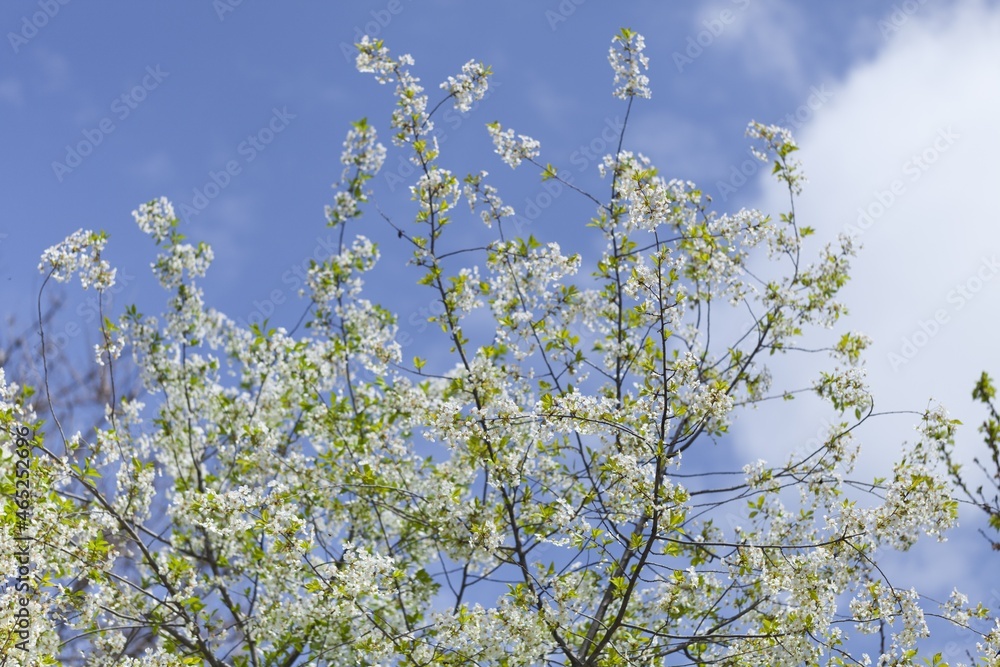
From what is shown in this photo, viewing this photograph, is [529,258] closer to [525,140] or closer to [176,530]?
[525,140]

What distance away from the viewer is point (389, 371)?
7.69 meters

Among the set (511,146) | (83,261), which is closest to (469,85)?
(511,146)

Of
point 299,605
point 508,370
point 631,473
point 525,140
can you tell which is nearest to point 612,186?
point 525,140

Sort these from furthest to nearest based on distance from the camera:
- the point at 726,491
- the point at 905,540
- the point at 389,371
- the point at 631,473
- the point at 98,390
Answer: the point at 98,390 < the point at 389,371 < the point at 726,491 < the point at 905,540 < the point at 631,473

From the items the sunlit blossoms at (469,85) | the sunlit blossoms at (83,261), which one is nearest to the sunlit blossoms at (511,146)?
the sunlit blossoms at (469,85)

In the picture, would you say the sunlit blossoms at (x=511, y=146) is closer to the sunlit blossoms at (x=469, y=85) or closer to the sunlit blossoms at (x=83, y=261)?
the sunlit blossoms at (x=469, y=85)

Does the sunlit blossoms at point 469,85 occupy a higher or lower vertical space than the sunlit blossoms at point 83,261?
higher

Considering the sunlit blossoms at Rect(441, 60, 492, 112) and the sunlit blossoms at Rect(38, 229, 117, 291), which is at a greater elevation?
the sunlit blossoms at Rect(441, 60, 492, 112)

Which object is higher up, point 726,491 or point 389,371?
point 389,371

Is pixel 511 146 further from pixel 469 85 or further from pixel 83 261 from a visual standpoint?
pixel 83 261

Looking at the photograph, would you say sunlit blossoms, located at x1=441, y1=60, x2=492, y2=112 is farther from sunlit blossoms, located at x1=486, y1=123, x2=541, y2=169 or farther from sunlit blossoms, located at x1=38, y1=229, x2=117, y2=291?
sunlit blossoms, located at x1=38, y1=229, x2=117, y2=291

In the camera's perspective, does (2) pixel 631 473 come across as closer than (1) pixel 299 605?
Yes

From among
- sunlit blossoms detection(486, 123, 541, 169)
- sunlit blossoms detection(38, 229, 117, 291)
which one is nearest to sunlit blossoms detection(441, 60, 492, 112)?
sunlit blossoms detection(486, 123, 541, 169)

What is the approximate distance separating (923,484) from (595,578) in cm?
297
